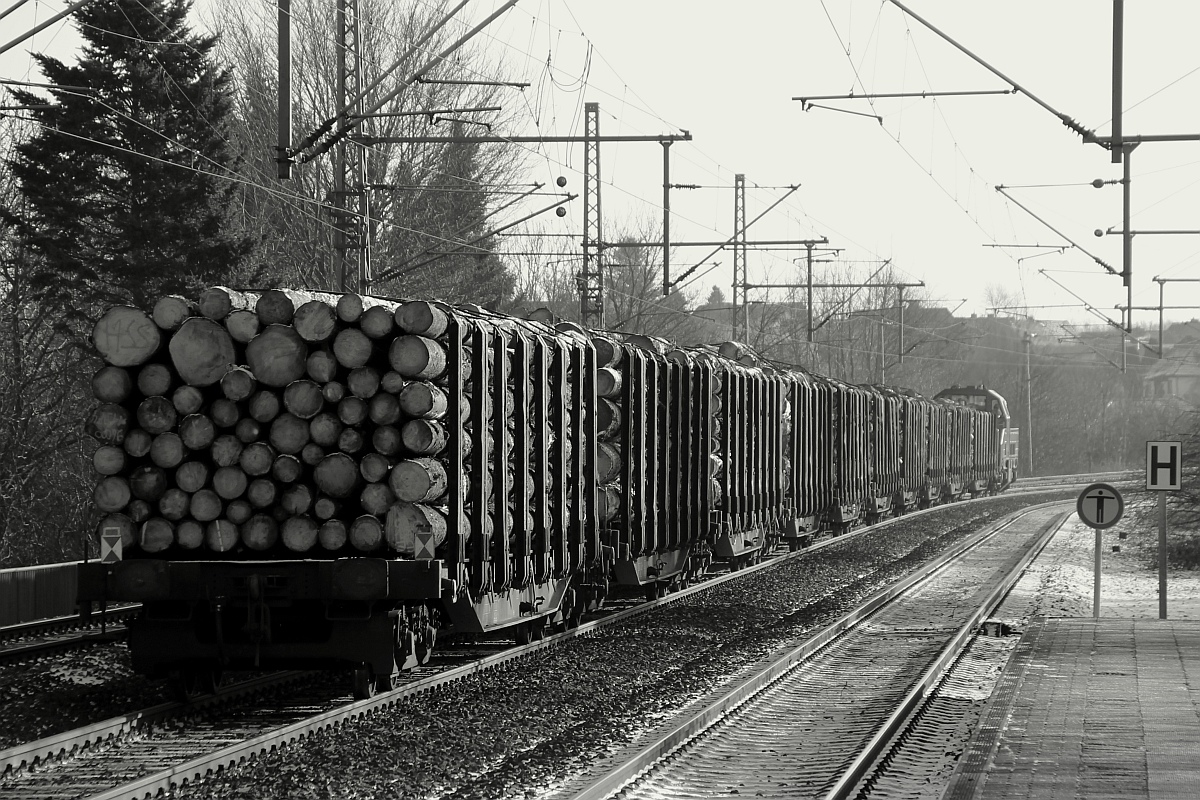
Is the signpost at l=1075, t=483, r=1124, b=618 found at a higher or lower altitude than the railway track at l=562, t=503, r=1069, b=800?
higher

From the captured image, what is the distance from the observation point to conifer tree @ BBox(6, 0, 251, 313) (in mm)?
26797

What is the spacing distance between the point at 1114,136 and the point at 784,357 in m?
69.0

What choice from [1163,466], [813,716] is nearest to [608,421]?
[813,716]

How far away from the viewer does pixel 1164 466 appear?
16.0m

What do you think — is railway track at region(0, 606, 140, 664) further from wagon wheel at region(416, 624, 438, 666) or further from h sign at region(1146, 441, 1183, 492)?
h sign at region(1146, 441, 1183, 492)

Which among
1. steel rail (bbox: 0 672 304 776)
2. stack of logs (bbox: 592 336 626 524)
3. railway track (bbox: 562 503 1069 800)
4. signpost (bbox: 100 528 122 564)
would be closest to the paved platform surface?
railway track (bbox: 562 503 1069 800)

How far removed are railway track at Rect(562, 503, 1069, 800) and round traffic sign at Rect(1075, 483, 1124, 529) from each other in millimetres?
1823

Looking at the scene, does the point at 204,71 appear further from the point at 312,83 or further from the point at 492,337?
the point at 492,337

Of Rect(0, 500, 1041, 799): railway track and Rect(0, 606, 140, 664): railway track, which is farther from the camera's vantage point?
Rect(0, 606, 140, 664): railway track

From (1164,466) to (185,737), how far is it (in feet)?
37.7

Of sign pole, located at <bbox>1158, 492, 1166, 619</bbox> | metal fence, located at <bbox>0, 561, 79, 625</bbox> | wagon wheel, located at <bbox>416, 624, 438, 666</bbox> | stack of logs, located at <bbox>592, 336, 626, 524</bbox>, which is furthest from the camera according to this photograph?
sign pole, located at <bbox>1158, 492, 1166, 619</bbox>

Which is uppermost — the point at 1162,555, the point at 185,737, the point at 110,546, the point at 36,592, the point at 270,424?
the point at 270,424

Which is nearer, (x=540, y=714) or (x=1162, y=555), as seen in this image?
(x=540, y=714)

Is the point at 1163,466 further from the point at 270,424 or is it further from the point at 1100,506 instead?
the point at 270,424
